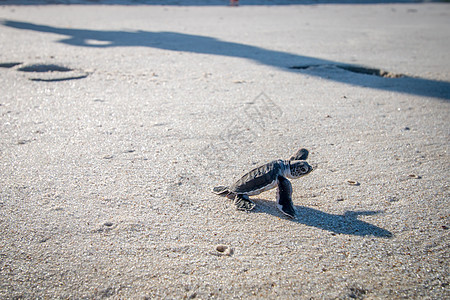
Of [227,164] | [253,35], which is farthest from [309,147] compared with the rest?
[253,35]

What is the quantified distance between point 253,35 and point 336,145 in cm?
588

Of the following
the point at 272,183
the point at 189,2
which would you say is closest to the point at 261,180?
the point at 272,183

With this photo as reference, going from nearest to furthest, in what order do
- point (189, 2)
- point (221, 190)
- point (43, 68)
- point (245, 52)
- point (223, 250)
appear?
1. point (223, 250)
2. point (221, 190)
3. point (43, 68)
4. point (245, 52)
5. point (189, 2)

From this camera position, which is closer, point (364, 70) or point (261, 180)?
point (261, 180)

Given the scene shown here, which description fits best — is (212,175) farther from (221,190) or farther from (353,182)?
(353,182)

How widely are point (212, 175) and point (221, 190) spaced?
28 cm

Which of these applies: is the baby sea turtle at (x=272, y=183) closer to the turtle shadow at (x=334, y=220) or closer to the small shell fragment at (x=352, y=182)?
the turtle shadow at (x=334, y=220)

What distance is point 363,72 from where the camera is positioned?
560 cm

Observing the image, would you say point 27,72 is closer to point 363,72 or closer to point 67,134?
point 67,134

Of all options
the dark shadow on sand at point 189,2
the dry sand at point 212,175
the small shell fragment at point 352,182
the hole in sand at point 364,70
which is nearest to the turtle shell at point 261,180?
the dry sand at point 212,175

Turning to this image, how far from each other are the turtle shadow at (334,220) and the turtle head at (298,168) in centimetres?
21

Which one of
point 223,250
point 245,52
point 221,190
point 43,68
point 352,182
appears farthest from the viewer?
point 245,52

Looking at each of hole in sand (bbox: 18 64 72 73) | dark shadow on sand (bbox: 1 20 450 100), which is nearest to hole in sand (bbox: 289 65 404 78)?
dark shadow on sand (bbox: 1 20 450 100)

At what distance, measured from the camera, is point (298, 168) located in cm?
226
